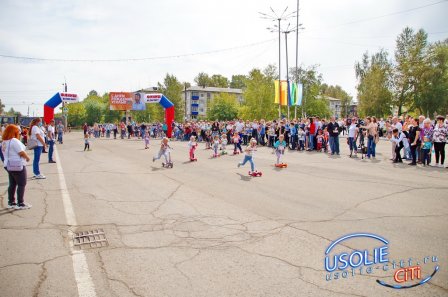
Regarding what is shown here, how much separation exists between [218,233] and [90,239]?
81.3 inches

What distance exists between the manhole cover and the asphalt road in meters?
0.10

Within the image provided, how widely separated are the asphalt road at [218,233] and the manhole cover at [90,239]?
0.10 m

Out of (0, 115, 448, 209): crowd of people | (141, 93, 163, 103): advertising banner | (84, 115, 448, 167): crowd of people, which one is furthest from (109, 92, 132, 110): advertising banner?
(0, 115, 448, 209): crowd of people

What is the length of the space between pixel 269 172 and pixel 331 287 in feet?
27.4

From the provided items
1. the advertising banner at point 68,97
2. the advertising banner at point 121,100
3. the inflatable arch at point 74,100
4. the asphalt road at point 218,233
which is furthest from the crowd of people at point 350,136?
the advertising banner at point 121,100

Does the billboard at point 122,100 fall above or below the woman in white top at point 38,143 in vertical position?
above

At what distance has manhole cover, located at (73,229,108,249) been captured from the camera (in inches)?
195

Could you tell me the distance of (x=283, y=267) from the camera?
4156 mm

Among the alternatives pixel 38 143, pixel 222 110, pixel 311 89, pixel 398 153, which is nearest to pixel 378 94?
pixel 311 89

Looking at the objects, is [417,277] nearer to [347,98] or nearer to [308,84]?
[308,84]

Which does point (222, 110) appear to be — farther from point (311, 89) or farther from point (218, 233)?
point (218, 233)

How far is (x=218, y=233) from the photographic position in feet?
17.9

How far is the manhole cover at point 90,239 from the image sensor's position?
4.95 m

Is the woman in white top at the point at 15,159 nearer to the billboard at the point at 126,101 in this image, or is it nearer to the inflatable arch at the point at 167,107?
the inflatable arch at the point at 167,107
